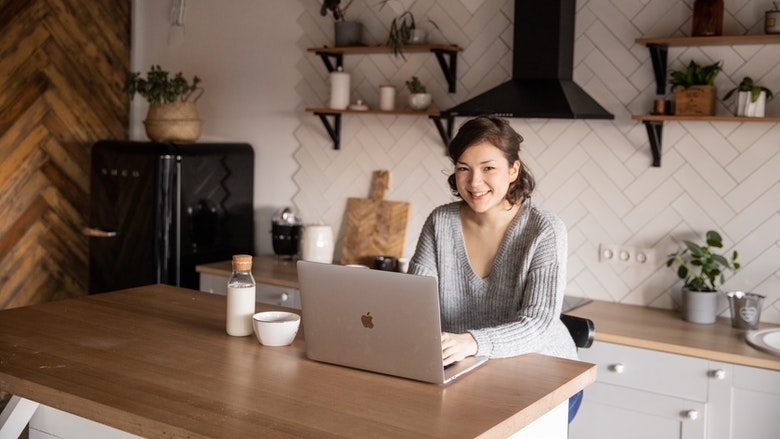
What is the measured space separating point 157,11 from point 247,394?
12.4ft

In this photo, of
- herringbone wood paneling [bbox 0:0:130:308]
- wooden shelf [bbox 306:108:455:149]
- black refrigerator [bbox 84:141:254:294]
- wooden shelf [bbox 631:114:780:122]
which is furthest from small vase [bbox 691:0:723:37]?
herringbone wood paneling [bbox 0:0:130:308]

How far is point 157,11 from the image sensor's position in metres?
5.07

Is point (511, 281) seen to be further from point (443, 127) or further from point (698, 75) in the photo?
point (443, 127)

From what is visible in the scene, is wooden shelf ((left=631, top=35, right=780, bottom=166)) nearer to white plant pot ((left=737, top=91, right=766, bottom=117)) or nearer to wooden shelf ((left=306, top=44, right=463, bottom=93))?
white plant pot ((left=737, top=91, right=766, bottom=117))

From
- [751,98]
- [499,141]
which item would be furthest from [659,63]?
[499,141]

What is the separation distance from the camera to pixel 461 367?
2027mm

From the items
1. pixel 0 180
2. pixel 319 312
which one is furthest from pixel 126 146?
pixel 319 312

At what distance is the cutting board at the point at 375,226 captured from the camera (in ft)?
13.9

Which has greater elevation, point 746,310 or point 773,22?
point 773,22

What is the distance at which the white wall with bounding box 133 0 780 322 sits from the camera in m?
3.36

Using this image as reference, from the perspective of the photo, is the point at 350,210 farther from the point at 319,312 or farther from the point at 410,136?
the point at 319,312

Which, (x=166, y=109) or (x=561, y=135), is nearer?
(x=561, y=135)

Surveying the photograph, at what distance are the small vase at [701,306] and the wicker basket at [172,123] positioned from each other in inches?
103

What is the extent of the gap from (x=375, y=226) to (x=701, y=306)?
1642mm
